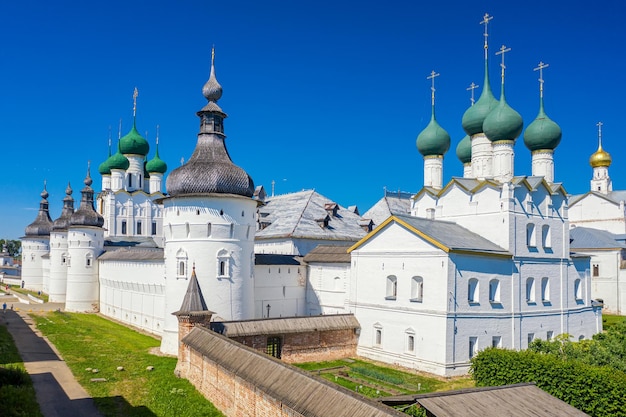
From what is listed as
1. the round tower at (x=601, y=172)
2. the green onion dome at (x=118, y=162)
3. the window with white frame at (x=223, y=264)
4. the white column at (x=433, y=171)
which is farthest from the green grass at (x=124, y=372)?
the round tower at (x=601, y=172)

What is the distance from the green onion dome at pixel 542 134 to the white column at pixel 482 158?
2197 millimetres

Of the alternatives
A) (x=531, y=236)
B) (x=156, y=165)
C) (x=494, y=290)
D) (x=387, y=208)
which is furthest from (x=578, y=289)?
(x=156, y=165)

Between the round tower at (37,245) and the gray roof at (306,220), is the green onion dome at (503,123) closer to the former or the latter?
the gray roof at (306,220)

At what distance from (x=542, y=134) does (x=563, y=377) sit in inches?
541

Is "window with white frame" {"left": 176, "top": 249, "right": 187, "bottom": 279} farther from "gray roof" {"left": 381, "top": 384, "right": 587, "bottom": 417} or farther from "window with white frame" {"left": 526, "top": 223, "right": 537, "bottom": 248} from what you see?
"window with white frame" {"left": 526, "top": 223, "right": 537, "bottom": 248}

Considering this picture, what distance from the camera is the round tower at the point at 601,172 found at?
47.2m

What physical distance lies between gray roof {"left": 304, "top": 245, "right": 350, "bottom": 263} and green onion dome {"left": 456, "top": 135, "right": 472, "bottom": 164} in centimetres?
832

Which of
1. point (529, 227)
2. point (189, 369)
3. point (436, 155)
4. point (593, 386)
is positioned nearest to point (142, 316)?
point (189, 369)

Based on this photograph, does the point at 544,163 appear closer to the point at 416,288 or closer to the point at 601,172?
the point at 416,288

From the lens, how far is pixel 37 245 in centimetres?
5256

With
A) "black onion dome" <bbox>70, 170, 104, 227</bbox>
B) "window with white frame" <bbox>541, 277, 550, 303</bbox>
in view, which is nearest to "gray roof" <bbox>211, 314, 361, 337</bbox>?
"window with white frame" <bbox>541, 277, 550, 303</bbox>

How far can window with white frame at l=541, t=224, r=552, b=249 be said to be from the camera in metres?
23.4

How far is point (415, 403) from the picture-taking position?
10.6 m

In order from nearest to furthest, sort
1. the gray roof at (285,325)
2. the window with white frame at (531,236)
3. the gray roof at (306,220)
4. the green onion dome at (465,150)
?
the gray roof at (285,325) → the window with white frame at (531,236) → the green onion dome at (465,150) → the gray roof at (306,220)
